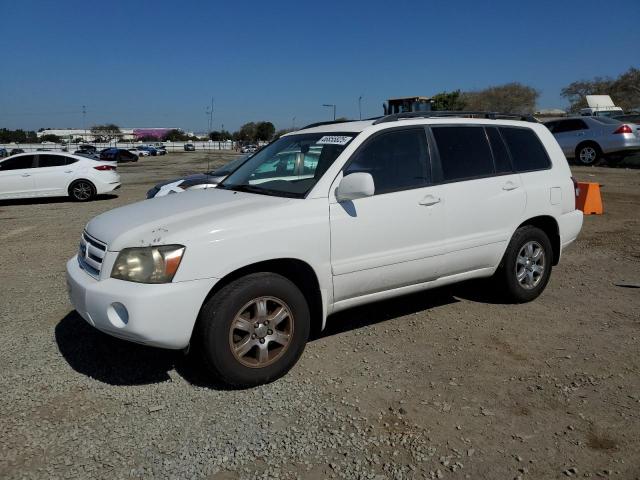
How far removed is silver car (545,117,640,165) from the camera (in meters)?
16.6

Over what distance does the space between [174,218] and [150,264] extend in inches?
17.5

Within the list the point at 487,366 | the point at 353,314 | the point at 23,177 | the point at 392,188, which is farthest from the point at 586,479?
the point at 23,177

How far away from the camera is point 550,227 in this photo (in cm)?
522

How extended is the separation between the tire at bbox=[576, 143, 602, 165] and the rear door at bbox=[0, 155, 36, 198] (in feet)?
54.6

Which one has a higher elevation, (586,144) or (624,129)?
(624,129)

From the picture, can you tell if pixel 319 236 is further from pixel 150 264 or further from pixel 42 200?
pixel 42 200

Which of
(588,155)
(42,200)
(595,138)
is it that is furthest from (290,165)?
(588,155)

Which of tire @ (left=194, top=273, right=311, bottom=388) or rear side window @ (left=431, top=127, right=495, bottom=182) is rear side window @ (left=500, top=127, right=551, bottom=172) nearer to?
rear side window @ (left=431, top=127, right=495, bottom=182)

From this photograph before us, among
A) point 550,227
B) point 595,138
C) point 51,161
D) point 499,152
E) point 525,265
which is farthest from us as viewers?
point 595,138

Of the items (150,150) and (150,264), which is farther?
(150,150)

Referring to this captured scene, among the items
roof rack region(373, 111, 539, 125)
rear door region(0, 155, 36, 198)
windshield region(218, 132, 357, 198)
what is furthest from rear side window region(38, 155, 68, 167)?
roof rack region(373, 111, 539, 125)

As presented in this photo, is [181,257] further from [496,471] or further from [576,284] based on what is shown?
[576,284]

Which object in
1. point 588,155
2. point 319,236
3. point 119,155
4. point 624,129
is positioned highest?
point 624,129

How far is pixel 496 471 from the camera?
2.66 m
